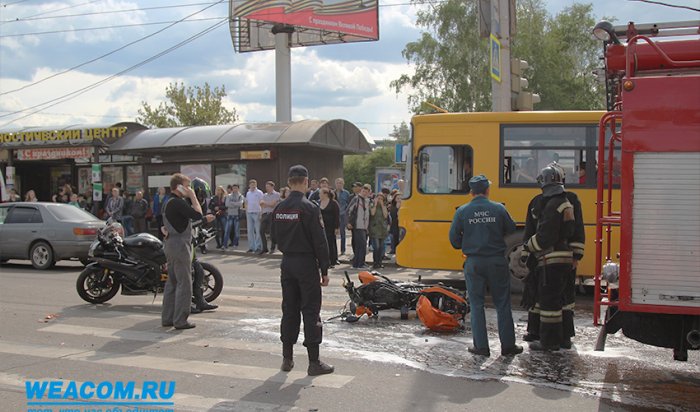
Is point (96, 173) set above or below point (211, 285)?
above

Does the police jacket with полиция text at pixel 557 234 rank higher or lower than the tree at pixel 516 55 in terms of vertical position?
lower

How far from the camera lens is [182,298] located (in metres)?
8.14

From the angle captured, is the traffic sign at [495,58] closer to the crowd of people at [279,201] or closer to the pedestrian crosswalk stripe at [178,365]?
the crowd of people at [279,201]

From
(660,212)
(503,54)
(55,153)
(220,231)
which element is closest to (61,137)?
(55,153)

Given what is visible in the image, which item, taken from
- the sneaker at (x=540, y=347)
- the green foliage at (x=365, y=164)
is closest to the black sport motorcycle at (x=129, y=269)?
the sneaker at (x=540, y=347)

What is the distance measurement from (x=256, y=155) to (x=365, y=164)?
41911mm

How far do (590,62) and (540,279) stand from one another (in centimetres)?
3922

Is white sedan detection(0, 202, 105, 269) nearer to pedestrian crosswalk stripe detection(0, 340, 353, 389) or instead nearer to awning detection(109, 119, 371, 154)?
pedestrian crosswalk stripe detection(0, 340, 353, 389)

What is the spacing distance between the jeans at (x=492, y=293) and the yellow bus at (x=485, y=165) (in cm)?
389

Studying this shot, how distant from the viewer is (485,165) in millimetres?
10719

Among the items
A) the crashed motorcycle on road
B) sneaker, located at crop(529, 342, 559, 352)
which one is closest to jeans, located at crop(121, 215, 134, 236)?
the crashed motorcycle on road

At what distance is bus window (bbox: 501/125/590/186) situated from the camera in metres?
10.5

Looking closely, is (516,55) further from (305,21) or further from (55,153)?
(55,153)

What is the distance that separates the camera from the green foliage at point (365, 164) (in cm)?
6066
